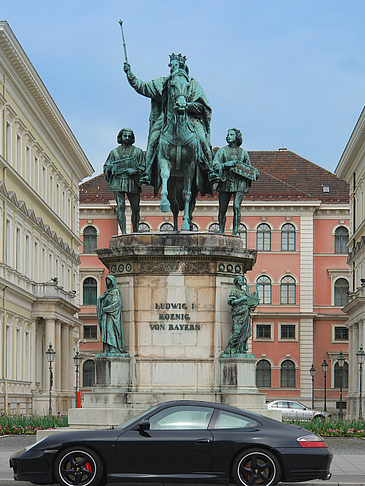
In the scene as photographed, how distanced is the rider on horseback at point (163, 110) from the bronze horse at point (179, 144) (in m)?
0.13

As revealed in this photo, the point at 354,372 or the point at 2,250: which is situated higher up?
the point at 2,250

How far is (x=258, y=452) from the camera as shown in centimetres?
1641

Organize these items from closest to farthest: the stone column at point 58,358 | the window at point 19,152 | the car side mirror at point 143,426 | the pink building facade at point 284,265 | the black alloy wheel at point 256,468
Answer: the black alloy wheel at point 256,468 → the car side mirror at point 143,426 → the window at point 19,152 → the stone column at point 58,358 → the pink building facade at point 284,265

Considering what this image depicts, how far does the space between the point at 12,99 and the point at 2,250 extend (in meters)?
8.34

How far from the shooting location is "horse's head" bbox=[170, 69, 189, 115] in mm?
24078

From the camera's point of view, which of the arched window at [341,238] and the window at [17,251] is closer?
the window at [17,251]

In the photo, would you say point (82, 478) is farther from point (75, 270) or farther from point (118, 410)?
point (75, 270)

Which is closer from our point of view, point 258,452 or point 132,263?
point 258,452

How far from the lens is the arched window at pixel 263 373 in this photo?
291 ft

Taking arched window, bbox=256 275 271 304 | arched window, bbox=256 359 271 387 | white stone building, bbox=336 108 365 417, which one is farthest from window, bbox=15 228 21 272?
arched window, bbox=256 275 271 304

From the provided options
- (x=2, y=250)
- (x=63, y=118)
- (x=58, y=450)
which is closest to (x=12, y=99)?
(x=2, y=250)

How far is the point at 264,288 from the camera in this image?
9238cm

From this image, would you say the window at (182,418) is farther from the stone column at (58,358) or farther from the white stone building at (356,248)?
the white stone building at (356,248)

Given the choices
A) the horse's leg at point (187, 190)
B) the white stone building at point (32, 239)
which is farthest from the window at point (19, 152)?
the horse's leg at point (187, 190)
